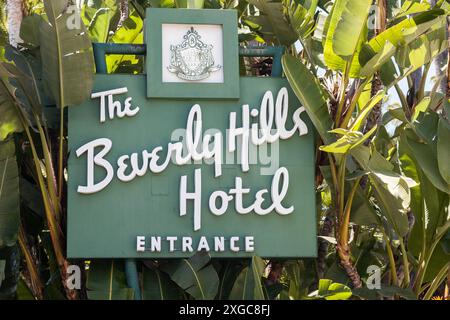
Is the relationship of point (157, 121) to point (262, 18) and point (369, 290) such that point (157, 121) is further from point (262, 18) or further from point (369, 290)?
point (369, 290)

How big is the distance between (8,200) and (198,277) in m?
2.03

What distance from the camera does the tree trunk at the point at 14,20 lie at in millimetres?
11844

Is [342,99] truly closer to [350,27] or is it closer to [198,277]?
[350,27]

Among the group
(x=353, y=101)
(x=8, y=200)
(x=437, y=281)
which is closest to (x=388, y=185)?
(x=353, y=101)

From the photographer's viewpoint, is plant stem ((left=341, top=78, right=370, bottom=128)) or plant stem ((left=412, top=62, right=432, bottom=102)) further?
plant stem ((left=412, top=62, right=432, bottom=102))

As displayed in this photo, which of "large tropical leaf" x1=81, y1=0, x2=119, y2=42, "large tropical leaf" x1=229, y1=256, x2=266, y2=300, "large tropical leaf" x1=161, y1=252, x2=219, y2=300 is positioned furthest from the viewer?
"large tropical leaf" x1=81, y1=0, x2=119, y2=42

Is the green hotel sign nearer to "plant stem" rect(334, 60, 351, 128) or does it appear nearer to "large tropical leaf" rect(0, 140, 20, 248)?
"plant stem" rect(334, 60, 351, 128)

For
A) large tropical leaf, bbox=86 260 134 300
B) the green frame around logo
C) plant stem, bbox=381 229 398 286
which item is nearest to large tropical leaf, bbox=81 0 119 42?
the green frame around logo

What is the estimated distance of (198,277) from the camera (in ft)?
33.6

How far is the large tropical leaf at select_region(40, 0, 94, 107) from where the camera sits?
10.0 m

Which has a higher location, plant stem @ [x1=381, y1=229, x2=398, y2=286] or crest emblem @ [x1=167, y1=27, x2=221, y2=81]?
crest emblem @ [x1=167, y1=27, x2=221, y2=81]

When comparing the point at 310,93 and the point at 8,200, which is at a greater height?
the point at 310,93

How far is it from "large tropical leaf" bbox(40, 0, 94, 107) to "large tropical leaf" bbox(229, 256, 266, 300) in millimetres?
2350
